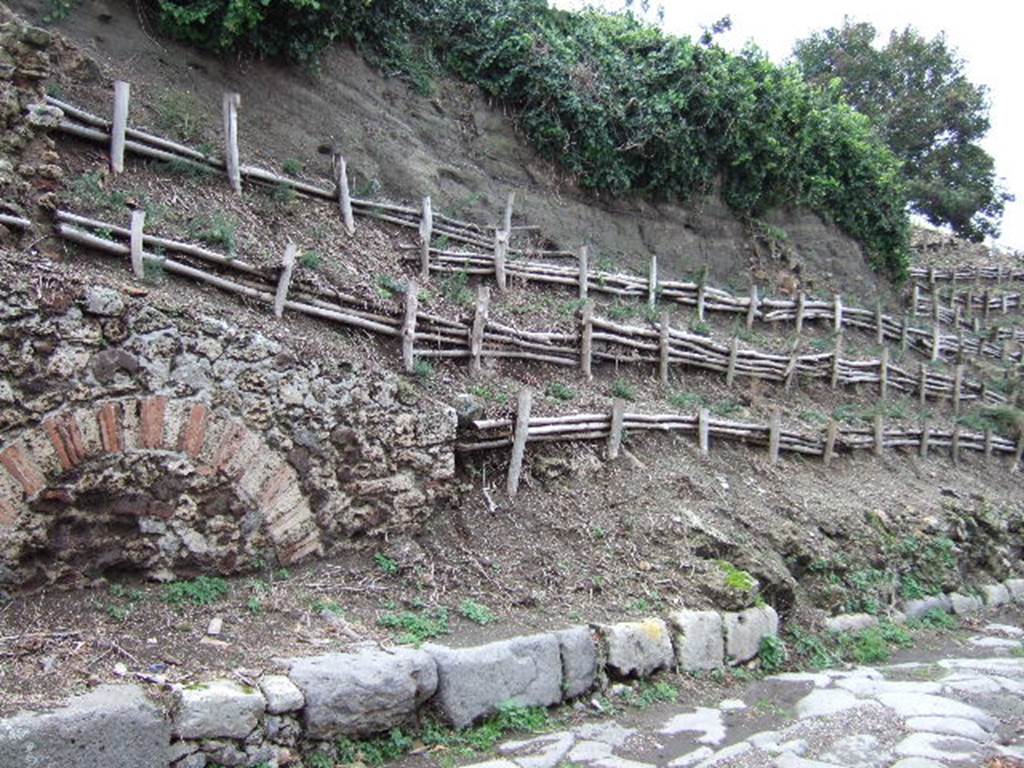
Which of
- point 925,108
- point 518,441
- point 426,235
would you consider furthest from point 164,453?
point 925,108

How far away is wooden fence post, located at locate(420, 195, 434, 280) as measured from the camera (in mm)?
7777

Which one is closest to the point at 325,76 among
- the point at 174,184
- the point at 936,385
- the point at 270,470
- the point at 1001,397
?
the point at 174,184

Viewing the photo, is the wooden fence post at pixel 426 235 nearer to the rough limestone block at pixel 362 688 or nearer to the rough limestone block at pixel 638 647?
the rough limestone block at pixel 638 647

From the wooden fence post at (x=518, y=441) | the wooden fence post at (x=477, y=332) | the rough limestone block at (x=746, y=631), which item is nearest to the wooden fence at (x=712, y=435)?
the wooden fence post at (x=518, y=441)

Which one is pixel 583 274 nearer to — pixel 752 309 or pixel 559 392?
pixel 559 392

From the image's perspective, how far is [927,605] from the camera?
7766mm

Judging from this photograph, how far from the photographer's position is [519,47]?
9.95 m

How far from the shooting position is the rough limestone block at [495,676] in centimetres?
448

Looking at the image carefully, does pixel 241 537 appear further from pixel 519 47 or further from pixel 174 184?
pixel 519 47

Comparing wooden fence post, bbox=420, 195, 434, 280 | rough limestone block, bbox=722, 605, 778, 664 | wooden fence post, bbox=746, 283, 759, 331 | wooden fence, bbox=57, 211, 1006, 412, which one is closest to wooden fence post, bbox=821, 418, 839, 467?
wooden fence, bbox=57, 211, 1006, 412

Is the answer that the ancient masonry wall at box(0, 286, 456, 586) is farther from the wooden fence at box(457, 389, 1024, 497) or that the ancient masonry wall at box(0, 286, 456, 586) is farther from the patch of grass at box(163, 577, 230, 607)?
the wooden fence at box(457, 389, 1024, 497)

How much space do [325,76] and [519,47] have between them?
92.1 inches

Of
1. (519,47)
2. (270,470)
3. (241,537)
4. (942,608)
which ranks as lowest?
(942,608)

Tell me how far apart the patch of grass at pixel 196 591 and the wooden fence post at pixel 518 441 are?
7.07 ft
